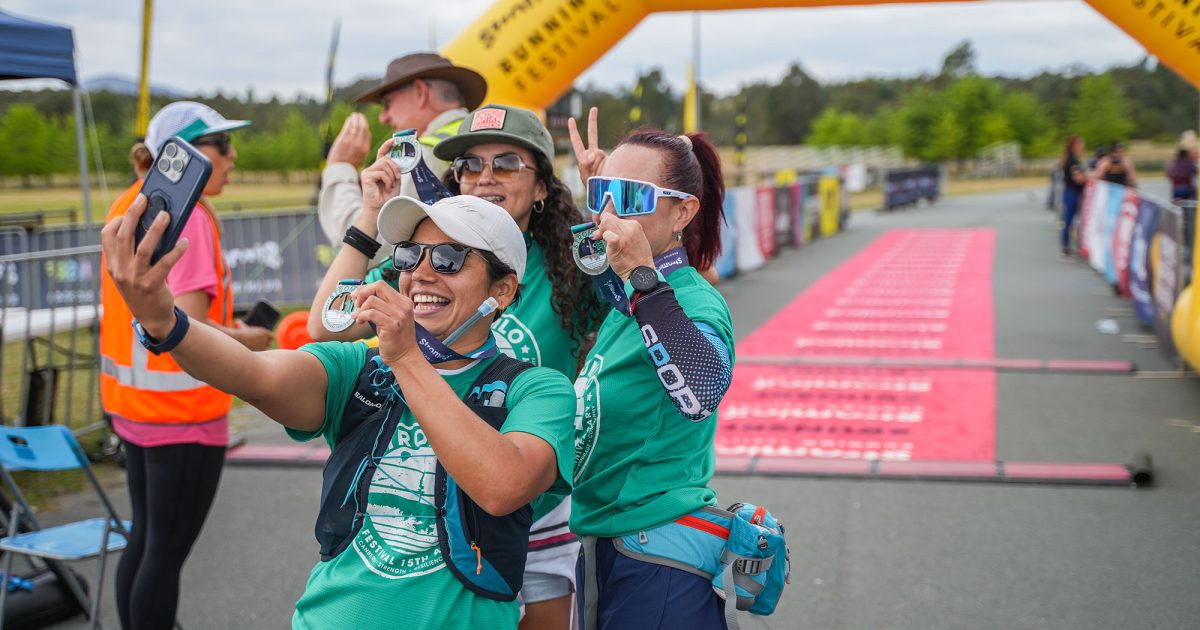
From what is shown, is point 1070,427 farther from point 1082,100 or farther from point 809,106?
point 809,106

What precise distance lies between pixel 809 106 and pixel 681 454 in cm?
11410

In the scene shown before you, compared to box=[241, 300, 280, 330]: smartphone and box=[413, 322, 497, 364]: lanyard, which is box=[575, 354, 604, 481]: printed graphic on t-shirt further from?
box=[241, 300, 280, 330]: smartphone

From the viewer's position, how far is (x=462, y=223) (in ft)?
6.15

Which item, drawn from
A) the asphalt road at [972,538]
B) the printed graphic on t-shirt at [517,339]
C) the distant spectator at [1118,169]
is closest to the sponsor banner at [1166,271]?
the asphalt road at [972,538]

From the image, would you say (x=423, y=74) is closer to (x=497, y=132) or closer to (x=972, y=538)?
(x=497, y=132)

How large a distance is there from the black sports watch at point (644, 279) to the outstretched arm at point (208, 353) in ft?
2.17

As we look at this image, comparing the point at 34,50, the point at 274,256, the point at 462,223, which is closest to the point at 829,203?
the point at 274,256

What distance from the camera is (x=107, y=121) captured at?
115ft

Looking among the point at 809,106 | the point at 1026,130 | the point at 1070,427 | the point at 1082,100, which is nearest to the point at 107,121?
the point at 1070,427

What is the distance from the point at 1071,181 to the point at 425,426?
19769 millimetres

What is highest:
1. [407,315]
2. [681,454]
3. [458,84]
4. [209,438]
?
[458,84]

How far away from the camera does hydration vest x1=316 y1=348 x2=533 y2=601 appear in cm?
178

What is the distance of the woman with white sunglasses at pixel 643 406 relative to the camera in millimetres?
2070

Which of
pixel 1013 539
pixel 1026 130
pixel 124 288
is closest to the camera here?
pixel 124 288
